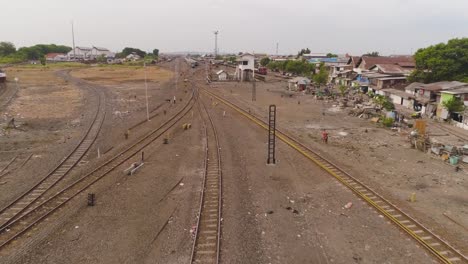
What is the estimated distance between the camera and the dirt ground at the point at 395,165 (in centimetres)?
1434

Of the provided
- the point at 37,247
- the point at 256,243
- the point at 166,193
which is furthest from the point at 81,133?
the point at 256,243

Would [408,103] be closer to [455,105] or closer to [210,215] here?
[455,105]

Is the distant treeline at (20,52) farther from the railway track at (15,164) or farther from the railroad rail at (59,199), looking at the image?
the railroad rail at (59,199)

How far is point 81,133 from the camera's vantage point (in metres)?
27.5

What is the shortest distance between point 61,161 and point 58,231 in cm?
894

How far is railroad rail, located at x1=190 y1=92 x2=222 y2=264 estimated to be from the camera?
36.9 feet

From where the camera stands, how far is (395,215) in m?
13.9

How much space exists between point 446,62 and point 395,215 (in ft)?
128

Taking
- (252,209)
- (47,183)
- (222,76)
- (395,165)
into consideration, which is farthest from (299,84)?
(47,183)

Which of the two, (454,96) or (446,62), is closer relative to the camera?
(454,96)

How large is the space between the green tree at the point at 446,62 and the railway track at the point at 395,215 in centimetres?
3244

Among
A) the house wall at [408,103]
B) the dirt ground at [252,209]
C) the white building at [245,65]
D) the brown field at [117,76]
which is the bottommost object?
the dirt ground at [252,209]

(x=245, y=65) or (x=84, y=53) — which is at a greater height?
(x=84, y=53)

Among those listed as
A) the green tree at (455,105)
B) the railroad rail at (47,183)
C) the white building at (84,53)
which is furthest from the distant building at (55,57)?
the green tree at (455,105)
